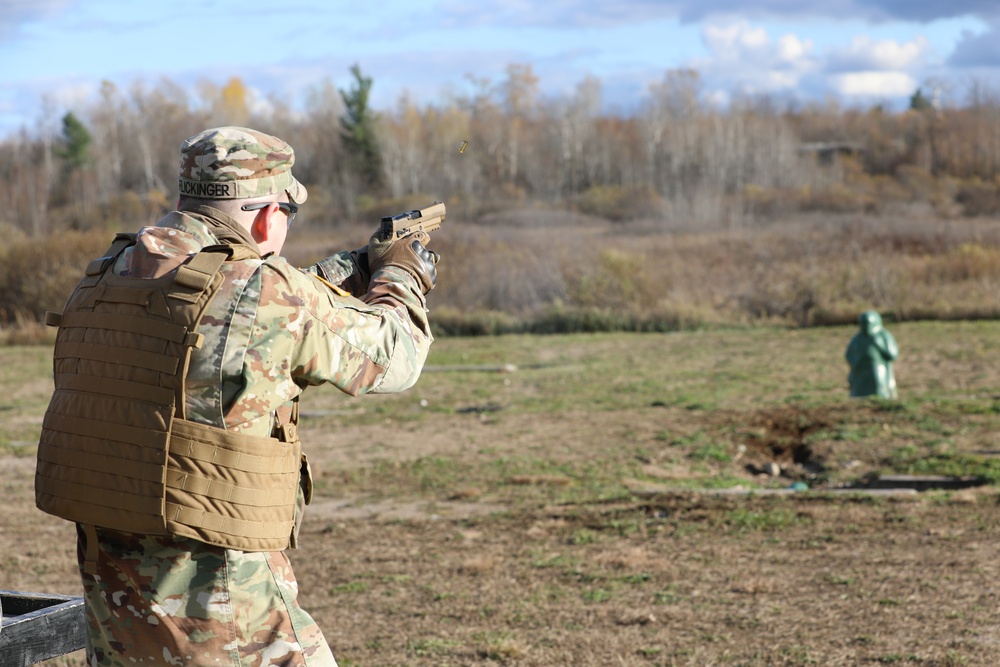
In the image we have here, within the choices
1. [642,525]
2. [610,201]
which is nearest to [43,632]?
[642,525]

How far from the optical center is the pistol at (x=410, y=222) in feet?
10.2

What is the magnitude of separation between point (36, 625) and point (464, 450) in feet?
28.6

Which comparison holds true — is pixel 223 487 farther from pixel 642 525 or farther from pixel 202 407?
pixel 642 525

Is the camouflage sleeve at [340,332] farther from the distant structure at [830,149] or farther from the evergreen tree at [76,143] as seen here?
the evergreen tree at [76,143]

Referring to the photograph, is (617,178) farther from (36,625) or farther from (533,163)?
(36,625)

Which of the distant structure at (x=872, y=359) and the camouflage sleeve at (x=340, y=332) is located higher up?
the camouflage sleeve at (x=340, y=332)

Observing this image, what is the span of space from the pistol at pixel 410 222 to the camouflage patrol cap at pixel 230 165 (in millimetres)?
417

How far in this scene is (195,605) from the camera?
2613 millimetres

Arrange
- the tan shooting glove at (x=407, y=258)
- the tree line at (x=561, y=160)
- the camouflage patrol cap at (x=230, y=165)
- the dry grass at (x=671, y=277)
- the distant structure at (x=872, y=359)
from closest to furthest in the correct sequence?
the camouflage patrol cap at (x=230, y=165) → the tan shooting glove at (x=407, y=258) → the distant structure at (x=872, y=359) → the dry grass at (x=671, y=277) → the tree line at (x=561, y=160)

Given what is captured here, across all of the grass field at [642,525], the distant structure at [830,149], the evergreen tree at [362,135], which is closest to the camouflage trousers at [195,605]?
the grass field at [642,525]

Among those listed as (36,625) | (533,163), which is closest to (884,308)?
(36,625)

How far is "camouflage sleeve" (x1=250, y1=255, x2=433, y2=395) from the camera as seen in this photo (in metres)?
2.56

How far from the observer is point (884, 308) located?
76.5 ft

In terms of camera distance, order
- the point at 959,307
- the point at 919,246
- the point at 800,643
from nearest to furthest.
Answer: the point at 800,643 → the point at 959,307 → the point at 919,246
